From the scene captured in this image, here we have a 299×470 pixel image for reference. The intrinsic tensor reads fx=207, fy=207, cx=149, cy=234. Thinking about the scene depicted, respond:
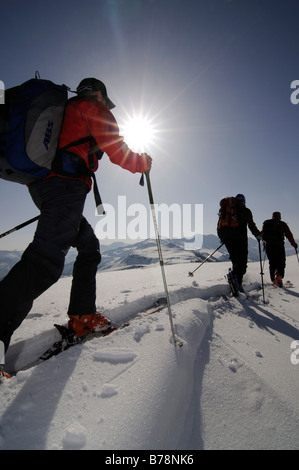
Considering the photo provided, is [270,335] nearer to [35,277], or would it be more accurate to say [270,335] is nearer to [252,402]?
[252,402]

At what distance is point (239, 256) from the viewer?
4594 millimetres

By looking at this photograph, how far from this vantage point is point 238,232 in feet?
15.4

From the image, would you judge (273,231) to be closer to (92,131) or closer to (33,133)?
(92,131)

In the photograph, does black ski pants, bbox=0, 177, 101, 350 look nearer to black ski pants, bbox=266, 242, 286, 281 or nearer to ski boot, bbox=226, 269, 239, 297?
ski boot, bbox=226, 269, 239, 297

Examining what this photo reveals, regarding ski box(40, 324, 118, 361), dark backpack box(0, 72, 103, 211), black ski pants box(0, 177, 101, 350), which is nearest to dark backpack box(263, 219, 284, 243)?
ski box(40, 324, 118, 361)

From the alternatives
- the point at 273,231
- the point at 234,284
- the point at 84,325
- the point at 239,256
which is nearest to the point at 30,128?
the point at 84,325

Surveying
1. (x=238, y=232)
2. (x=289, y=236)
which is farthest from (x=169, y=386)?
(x=289, y=236)

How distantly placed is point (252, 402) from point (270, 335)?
1.39 metres

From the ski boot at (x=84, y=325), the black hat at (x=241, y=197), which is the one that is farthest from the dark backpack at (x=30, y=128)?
the black hat at (x=241, y=197)

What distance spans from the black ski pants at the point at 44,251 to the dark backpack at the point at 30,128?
174 mm

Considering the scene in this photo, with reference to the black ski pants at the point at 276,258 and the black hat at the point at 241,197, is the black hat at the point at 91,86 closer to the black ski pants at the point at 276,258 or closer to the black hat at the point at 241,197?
the black hat at the point at 241,197

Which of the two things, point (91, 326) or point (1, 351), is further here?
point (91, 326)

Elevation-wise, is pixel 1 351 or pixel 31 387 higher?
pixel 1 351

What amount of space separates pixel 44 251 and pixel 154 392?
121 centimetres
